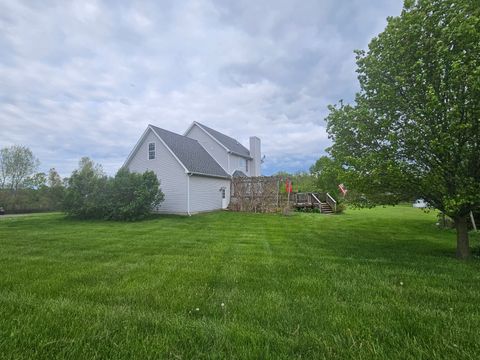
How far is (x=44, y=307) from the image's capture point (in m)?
2.94

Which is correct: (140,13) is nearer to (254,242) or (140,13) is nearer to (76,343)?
(254,242)

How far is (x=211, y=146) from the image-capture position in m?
23.5

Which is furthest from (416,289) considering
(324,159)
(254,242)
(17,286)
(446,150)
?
(17,286)

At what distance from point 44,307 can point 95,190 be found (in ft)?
43.6

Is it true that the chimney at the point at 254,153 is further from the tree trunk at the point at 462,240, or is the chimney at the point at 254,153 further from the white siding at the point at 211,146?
the tree trunk at the point at 462,240

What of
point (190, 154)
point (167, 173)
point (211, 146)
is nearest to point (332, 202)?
point (211, 146)

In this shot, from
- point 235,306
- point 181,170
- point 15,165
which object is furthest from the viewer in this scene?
point 15,165

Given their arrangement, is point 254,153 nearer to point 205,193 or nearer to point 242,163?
point 242,163

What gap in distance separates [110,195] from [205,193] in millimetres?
6142

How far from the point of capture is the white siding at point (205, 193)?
16.9 m

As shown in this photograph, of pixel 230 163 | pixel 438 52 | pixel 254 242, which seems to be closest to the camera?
pixel 438 52

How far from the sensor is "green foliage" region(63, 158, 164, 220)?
14.3m

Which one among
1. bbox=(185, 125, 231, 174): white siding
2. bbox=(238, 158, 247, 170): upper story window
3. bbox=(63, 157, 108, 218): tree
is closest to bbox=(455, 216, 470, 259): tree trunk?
bbox=(63, 157, 108, 218): tree

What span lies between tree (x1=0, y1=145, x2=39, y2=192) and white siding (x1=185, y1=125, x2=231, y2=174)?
22499 millimetres
